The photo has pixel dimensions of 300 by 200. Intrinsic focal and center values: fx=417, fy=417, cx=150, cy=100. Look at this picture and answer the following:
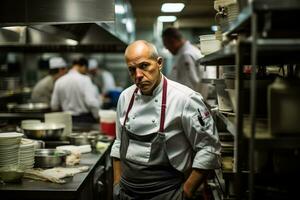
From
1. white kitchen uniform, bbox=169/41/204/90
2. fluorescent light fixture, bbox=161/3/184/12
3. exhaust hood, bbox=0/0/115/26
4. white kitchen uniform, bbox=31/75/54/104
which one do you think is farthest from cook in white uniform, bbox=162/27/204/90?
white kitchen uniform, bbox=31/75/54/104

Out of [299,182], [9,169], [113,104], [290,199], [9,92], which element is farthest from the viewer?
[113,104]

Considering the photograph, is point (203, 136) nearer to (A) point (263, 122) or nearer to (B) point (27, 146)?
(A) point (263, 122)

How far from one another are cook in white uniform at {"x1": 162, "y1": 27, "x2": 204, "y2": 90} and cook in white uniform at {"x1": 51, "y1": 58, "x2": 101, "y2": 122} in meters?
1.55

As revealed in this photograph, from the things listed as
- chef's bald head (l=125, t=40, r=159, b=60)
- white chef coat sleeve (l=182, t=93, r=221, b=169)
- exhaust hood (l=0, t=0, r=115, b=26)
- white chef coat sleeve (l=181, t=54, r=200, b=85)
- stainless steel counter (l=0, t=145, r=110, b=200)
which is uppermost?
exhaust hood (l=0, t=0, r=115, b=26)

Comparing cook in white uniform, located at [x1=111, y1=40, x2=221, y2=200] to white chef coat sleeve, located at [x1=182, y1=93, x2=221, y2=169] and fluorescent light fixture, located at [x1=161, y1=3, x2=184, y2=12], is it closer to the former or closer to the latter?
white chef coat sleeve, located at [x1=182, y1=93, x2=221, y2=169]

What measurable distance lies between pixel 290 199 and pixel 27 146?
1869 millimetres

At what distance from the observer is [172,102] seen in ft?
8.95

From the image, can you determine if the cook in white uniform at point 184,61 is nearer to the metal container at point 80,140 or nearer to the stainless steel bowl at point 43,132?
the metal container at point 80,140

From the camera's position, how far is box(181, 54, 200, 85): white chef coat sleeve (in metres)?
4.97

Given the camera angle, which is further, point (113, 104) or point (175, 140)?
point (113, 104)

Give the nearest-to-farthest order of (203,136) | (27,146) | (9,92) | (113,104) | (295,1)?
(295,1) → (203,136) → (27,146) → (9,92) → (113,104)

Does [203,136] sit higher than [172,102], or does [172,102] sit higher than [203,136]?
[172,102]

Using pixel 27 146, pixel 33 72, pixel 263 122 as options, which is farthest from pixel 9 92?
pixel 263 122

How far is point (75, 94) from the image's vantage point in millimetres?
6090
